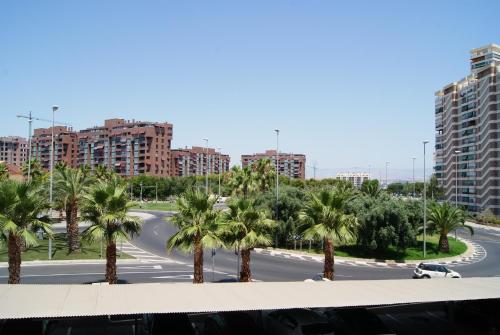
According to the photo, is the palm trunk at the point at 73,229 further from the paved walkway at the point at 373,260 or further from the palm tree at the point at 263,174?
the palm tree at the point at 263,174

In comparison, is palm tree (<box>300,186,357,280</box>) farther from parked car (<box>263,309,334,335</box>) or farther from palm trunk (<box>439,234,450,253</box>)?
palm trunk (<box>439,234,450,253</box>)

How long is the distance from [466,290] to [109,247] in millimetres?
15183

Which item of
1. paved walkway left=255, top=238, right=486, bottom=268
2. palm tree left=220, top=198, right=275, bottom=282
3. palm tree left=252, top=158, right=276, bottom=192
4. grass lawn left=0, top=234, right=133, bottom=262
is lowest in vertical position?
paved walkway left=255, top=238, right=486, bottom=268

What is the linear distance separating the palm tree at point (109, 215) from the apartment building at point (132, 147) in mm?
127333

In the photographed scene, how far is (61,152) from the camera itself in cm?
16788

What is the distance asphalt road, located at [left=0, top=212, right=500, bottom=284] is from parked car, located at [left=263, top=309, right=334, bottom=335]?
10.2 meters

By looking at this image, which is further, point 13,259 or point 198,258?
point 198,258

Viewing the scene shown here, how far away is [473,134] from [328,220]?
85.0m

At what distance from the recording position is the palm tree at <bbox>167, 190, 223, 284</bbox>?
64.8 feet

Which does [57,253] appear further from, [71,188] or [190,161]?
[190,161]

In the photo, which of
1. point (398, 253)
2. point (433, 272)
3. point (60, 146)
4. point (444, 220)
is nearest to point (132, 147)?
point (60, 146)

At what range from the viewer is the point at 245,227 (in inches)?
827

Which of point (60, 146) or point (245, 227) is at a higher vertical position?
point (60, 146)

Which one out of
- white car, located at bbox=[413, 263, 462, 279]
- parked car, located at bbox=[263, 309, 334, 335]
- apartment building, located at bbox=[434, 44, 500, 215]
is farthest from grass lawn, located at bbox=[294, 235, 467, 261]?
apartment building, located at bbox=[434, 44, 500, 215]
